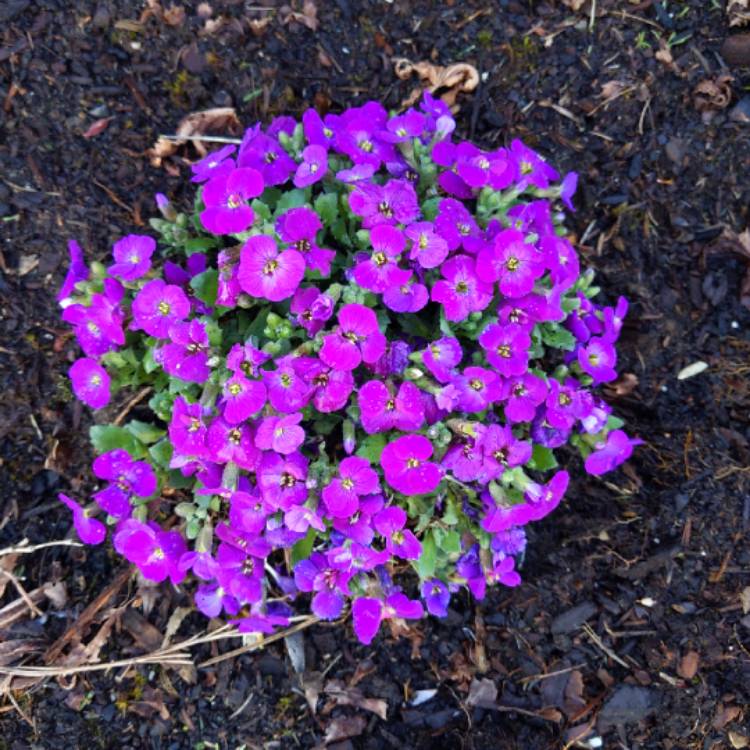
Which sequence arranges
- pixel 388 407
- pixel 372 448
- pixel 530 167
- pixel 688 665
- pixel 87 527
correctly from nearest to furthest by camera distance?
pixel 388 407 → pixel 372 448 → pixel 87 527 → pixel 530 167 → pixel 688 665

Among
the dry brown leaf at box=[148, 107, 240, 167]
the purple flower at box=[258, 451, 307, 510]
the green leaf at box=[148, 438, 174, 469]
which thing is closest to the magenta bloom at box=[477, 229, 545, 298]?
the purple flower at box=[258, 451, 307, 510]

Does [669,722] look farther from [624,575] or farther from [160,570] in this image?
[160,570]

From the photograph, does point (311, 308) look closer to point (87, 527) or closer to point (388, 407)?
point (388, 407)

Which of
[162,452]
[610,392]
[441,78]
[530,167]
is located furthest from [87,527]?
[441,78]

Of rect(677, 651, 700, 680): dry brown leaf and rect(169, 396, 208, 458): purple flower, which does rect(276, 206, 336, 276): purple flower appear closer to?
rect(169, 396, 208, 458): purple flower

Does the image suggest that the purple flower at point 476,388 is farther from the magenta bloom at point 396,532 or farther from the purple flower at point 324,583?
the purple flower at point 324,583
